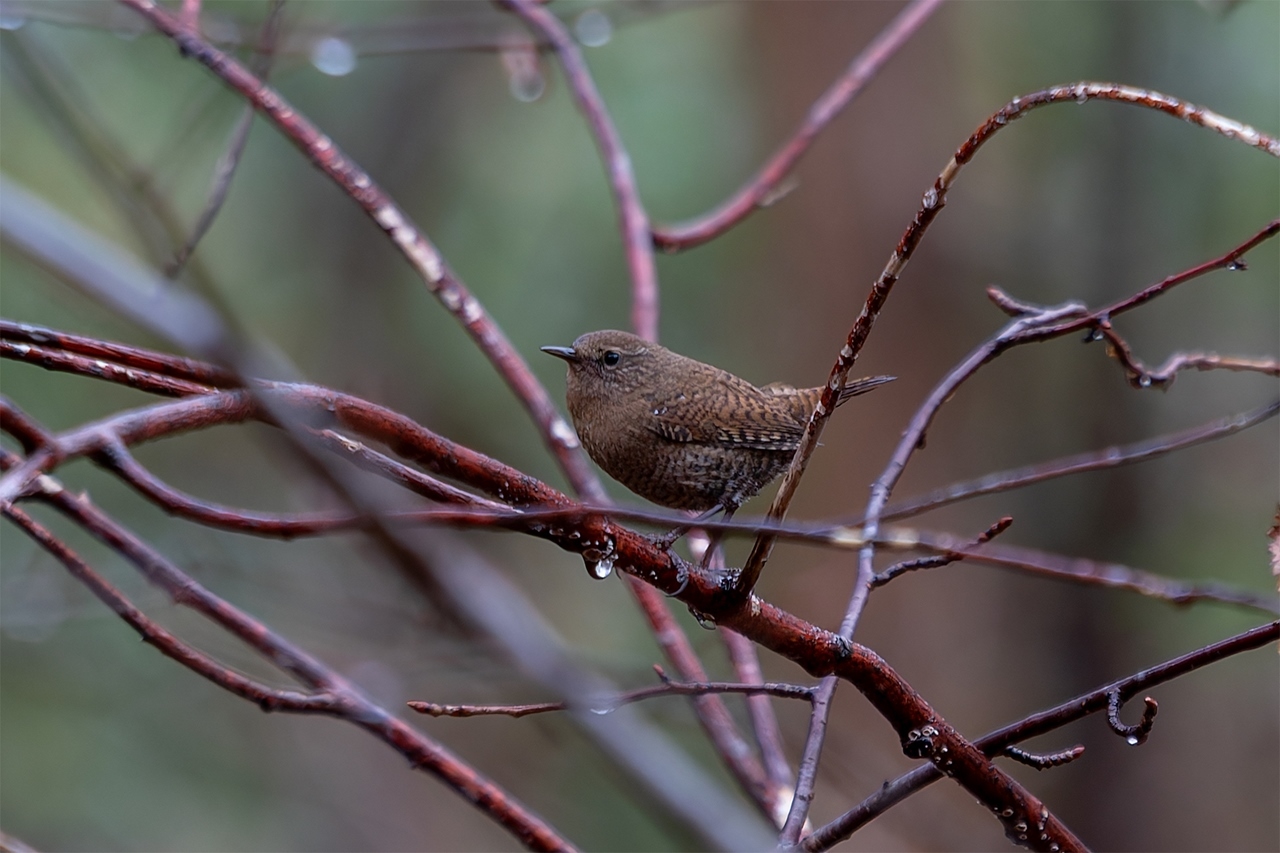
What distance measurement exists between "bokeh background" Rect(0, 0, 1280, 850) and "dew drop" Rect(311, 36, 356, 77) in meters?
1.85

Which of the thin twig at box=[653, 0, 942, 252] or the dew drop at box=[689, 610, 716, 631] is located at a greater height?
the thin twig at box=[653, 0, 942, 252]

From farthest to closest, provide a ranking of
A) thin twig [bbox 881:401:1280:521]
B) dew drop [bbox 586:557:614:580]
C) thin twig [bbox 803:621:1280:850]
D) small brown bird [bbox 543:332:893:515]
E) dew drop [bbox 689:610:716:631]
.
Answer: small brown bird [bbox 543:332:893:515] → dew drop [bbox 689:610:716:631] → dew drop [bbox 586:557:614:580] → thin twig [bbox 803:621:1280:850] → thin twig [bbox 881:401:1280:521]

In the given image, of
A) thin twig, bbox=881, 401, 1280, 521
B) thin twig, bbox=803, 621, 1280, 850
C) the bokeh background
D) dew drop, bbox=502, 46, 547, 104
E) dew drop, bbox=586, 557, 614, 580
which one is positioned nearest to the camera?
thin twig, bbox=881, 401, 1280, 521

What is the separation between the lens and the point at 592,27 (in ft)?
15.8

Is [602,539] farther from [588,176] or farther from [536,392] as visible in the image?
[588,176]

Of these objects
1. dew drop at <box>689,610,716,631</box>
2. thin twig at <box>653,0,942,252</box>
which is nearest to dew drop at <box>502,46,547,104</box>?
thin twig at <box>653,0,942,252</box>

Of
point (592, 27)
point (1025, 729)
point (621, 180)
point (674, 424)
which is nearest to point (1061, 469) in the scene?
point (1025, 729)

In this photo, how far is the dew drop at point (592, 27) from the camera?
4.42 metres

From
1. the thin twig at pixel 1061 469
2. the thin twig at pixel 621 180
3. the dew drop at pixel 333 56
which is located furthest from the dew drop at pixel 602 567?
the dew drop at pixel 333 56

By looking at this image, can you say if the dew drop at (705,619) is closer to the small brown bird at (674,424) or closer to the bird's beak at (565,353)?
the small brown bird at (674,424)

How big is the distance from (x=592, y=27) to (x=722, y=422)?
2180mm

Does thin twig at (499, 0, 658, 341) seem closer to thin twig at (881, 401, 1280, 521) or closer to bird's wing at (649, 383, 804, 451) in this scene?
bird's wing at (649, 383, 804, 451)

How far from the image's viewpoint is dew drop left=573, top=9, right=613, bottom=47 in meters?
4.42

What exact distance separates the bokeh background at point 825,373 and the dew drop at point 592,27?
1614 millimetres
